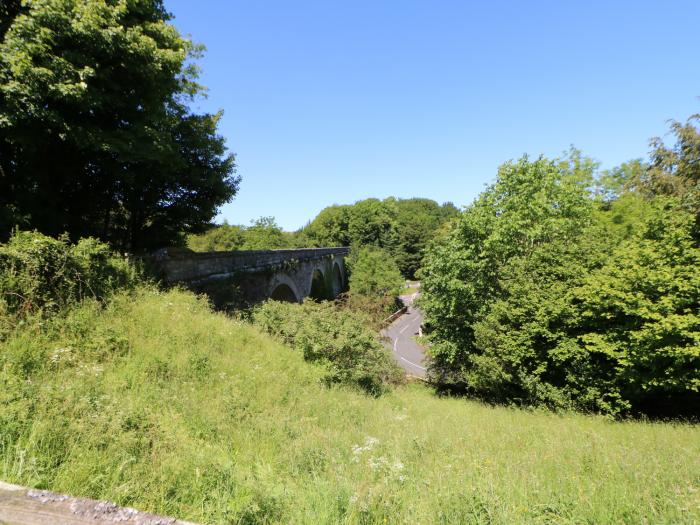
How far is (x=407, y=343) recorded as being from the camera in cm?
3391

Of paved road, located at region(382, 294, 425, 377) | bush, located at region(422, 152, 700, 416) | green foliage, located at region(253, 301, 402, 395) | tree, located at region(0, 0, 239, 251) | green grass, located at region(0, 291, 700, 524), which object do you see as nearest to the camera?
green grass, located at region(0, 291, 700, 524)

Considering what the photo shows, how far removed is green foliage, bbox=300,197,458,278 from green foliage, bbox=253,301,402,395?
5098 centimetres

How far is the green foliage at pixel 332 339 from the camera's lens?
8.75m

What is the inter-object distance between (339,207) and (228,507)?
70160mm

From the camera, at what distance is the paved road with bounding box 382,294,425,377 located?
86.2 ft

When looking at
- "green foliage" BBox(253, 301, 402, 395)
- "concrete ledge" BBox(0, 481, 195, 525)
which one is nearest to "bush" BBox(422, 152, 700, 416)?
"green foliage" BBox(253, 301, 402, 395)

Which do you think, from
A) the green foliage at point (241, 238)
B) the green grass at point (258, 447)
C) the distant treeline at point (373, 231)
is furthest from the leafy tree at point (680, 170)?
the distant treeline at point (373, 231)

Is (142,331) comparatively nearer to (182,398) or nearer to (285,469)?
(182,398)

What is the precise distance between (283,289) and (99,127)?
439 inches

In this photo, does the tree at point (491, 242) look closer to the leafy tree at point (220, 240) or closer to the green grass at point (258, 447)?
the green grass at point (258, 447)

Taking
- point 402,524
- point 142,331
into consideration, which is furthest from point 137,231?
point 402,524

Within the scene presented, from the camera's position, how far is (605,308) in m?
9.60

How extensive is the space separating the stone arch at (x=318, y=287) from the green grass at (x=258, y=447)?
2069 centimetres

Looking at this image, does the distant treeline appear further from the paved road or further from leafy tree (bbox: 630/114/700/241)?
leafy tree (bbox: 630/114/700/241)
